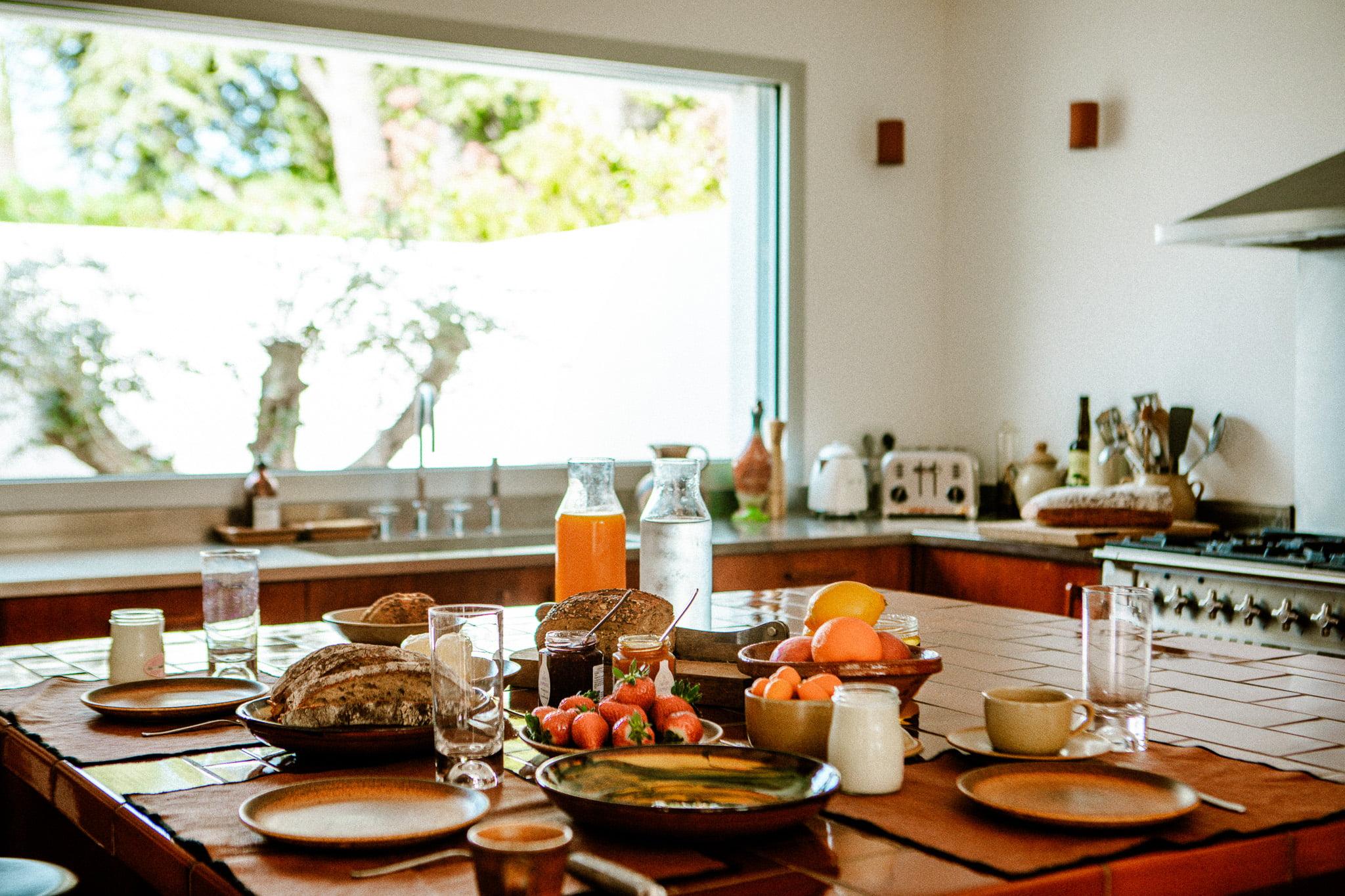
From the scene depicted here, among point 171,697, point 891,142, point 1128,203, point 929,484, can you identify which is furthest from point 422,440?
point 171,697

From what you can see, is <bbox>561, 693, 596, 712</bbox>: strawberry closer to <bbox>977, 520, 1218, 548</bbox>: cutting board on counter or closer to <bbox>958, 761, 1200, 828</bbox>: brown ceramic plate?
<bbox>958, 761, 1200, 828</bbox>: brown ceramic plate

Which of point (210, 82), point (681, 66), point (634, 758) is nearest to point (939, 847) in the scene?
point (634, 758)

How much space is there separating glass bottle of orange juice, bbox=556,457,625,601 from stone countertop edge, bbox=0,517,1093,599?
4.10 ft

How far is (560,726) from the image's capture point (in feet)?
4.20

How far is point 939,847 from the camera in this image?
3.43 ft

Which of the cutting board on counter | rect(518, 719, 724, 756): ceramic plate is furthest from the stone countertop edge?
rect(518, 719, 724, 756): ceramic plate

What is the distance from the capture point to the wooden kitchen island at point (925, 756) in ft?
3.27

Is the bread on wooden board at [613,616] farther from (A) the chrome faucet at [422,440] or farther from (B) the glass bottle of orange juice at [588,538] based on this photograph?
(A) the chrome faucet at [422,440]

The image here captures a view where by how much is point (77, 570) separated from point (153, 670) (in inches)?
50.5

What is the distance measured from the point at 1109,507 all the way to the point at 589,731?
97.6 inches

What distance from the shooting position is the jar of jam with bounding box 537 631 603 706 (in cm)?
141

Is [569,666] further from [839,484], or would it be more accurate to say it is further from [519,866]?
[839,484]

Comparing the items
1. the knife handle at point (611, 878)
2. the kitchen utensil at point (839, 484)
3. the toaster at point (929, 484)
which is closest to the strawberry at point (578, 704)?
the knife handle at point (611, 878)

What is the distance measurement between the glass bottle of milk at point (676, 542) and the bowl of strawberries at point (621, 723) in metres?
0.55
